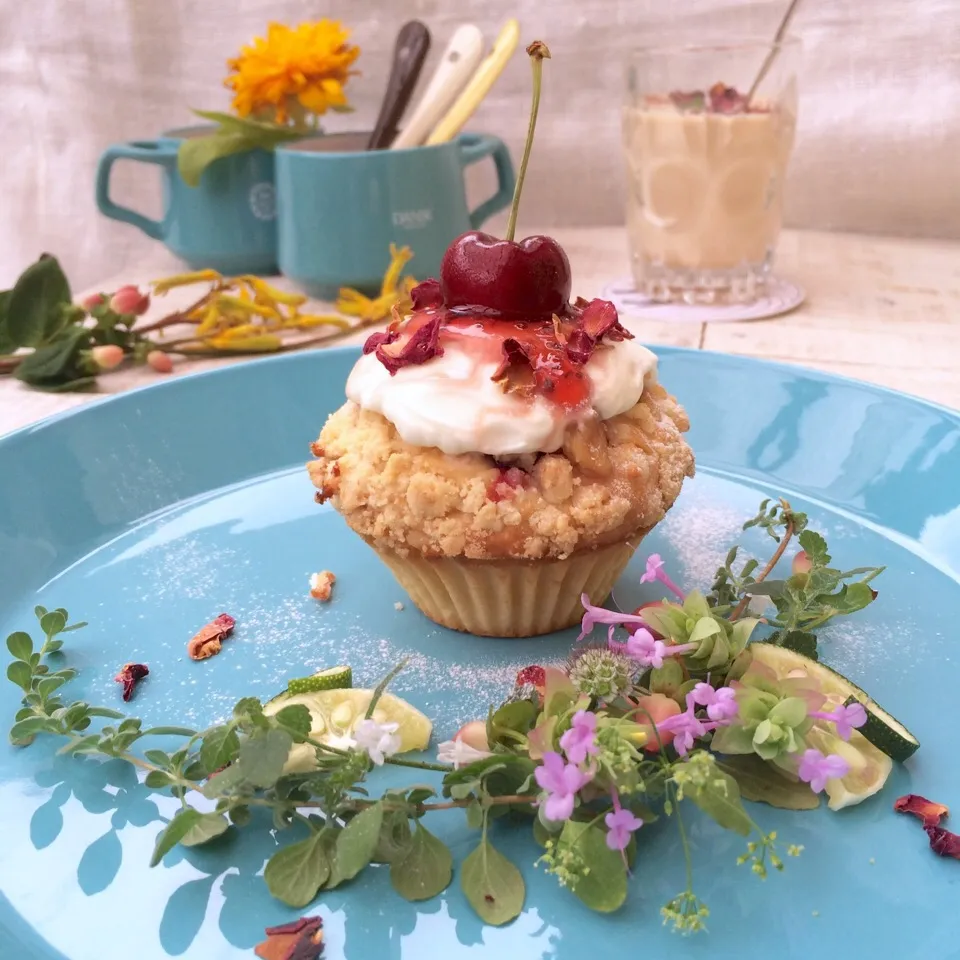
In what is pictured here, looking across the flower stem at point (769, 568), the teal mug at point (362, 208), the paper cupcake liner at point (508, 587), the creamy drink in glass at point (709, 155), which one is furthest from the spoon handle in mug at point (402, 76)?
the flower stem at point (769, 568)

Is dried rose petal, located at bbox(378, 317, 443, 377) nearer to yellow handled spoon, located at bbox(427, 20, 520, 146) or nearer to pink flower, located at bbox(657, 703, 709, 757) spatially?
pink flower, located at bbox(657, 703, 709, 757)

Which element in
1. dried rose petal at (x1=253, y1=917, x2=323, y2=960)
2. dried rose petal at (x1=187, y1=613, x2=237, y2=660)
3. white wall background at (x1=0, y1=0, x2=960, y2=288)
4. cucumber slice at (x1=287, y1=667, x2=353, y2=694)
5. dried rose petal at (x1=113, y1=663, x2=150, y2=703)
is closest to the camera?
dried rose petal at (x1=253, y1=917, x2=323, y2=960)

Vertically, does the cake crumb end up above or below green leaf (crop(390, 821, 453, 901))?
below

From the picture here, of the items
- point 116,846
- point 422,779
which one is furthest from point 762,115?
point 116,846

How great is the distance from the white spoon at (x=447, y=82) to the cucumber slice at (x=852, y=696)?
232 centimetres

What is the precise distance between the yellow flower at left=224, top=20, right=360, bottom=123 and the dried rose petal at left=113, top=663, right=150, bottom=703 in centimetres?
242

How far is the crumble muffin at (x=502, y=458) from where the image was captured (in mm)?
1549

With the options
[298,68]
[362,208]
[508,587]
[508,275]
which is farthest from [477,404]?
[298,68]

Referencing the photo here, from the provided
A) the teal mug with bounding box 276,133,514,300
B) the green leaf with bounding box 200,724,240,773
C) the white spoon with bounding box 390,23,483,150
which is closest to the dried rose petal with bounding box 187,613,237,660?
the green leaf with bounding box 200,724,240,773

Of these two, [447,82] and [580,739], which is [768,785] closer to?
[580,739]

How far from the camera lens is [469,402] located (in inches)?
60.3

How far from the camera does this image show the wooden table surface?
2.70 meters

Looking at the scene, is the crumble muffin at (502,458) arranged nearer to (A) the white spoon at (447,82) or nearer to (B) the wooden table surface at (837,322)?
(B) the wooden table surface at (837,322)

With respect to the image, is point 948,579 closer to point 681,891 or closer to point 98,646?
point 681,891
